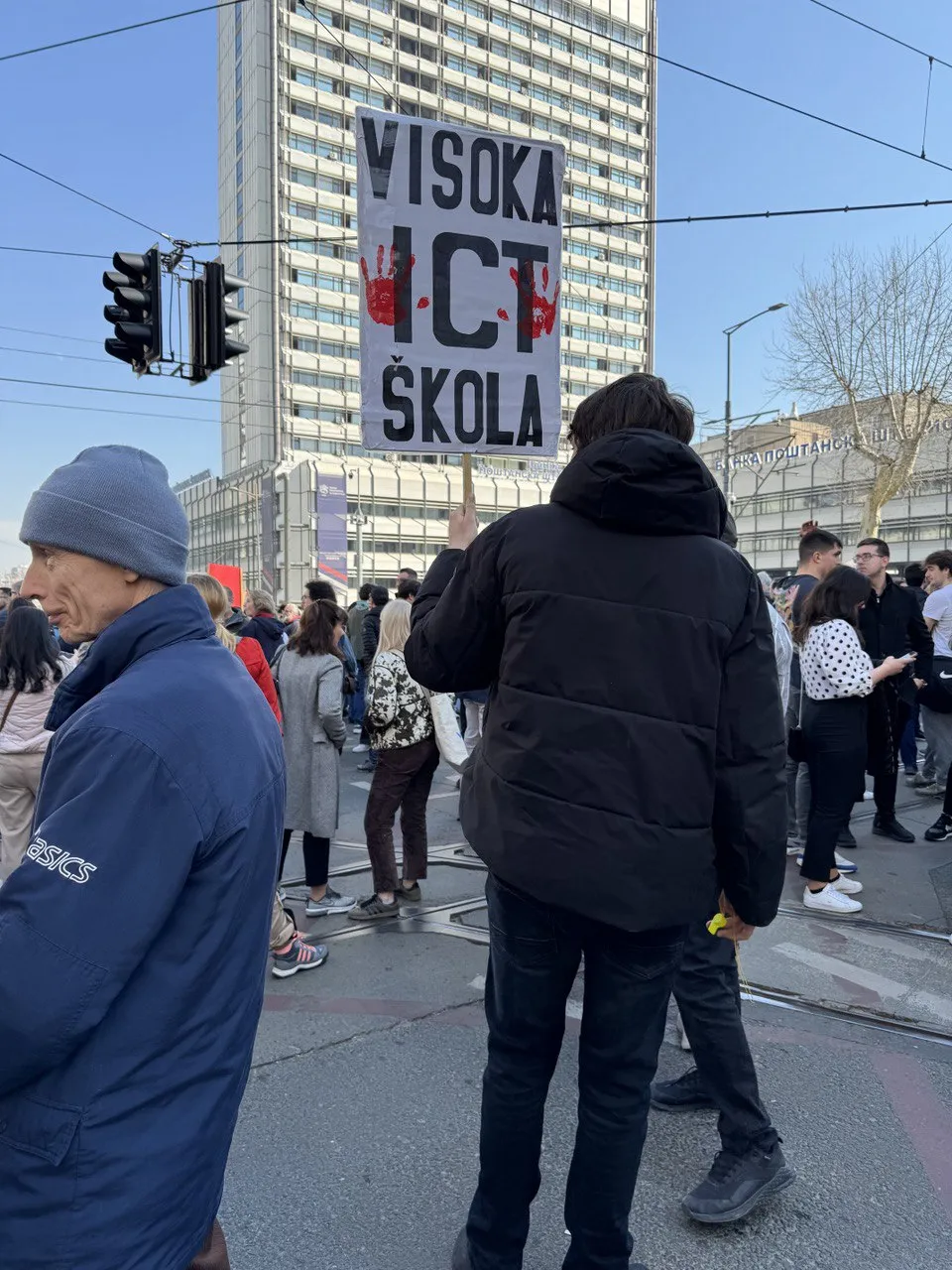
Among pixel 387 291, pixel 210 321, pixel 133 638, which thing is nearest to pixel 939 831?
pixel 387 291

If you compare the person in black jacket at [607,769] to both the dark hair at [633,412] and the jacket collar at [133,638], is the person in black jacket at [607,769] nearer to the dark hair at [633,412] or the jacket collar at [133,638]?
the dark hair at [633,412]

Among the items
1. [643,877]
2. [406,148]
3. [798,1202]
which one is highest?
[406,148]

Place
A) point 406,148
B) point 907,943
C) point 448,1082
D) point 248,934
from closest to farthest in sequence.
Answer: point 248,934
point 448,1082
point 406,148
point 907,943

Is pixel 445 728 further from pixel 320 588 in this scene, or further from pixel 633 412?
pixel 633 412

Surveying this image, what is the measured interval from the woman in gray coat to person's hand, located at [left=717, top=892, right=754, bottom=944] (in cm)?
305

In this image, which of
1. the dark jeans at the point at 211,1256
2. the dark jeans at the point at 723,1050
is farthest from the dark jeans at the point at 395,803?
the dark jeans at the point at 211,1256

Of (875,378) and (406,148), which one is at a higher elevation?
(875,378)

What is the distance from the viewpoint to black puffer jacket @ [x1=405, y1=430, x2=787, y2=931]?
5.72 feet

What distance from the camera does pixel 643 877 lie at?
1729mm

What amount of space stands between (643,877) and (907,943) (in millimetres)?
3608

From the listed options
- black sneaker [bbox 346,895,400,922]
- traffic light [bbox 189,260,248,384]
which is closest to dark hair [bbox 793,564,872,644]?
black sneaker [bbox 346,895,400,922]

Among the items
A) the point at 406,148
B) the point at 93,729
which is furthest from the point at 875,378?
the point at 93,729

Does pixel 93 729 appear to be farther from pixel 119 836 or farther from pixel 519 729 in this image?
pixel 519 729

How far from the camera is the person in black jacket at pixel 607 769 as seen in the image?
1.75 m
